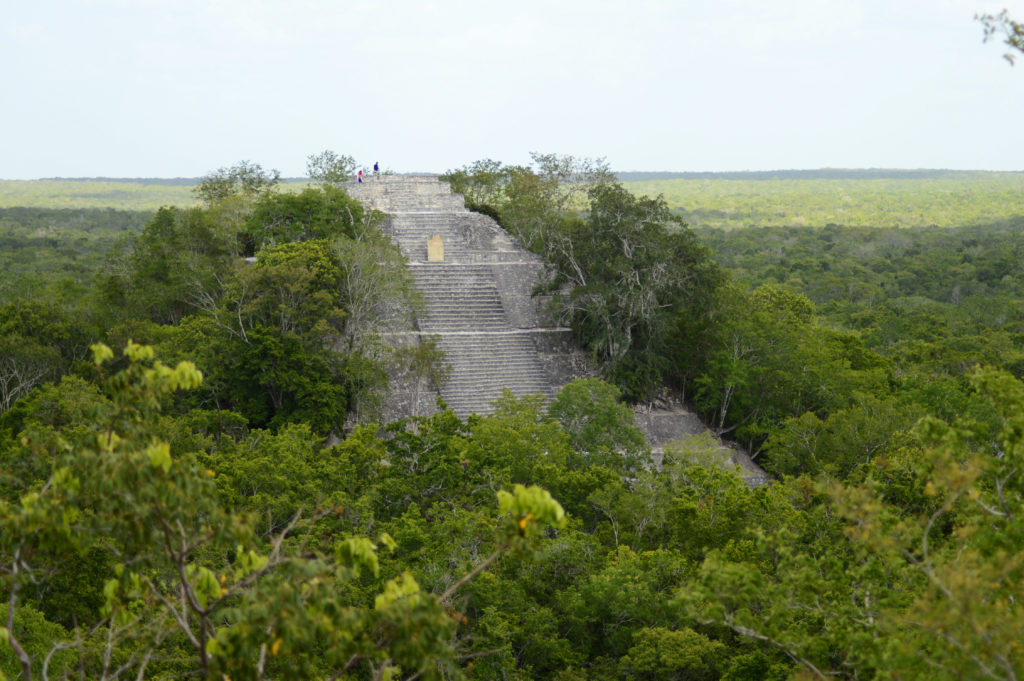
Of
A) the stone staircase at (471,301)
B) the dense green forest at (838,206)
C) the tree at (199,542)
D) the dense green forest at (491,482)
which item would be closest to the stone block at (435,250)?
the stone staircase at (471,301)

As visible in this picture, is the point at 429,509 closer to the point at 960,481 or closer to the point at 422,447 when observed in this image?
the point at 422,447

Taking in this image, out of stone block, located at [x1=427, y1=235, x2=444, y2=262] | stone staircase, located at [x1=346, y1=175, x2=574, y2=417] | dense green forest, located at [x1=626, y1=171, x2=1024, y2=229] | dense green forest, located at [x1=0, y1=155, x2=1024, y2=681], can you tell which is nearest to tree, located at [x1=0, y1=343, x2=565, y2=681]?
dense green forest, located at [x1=0, y1=155, x2=1024, y2=681]

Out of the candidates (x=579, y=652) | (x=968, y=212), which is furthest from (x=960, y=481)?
(x=968, y=212)

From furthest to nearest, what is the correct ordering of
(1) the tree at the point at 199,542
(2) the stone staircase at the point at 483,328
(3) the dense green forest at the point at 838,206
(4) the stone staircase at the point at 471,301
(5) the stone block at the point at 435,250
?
(3) the dense green forest at the point at 838,206 < (5) the stone block at the point at 435,250 < (4) the stone staircase at the point at 471,301 < (2) the stone staircase at the point at 483,328 < (1) the tree at the point at 199,542

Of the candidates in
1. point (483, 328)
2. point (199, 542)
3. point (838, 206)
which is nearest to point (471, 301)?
point (483, 328)

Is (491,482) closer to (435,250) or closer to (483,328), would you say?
(483,328)

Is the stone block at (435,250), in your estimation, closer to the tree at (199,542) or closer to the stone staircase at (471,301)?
the stone staircase at (471,301)

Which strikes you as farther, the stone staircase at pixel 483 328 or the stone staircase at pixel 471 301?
the stone staircase at pixel 471 301

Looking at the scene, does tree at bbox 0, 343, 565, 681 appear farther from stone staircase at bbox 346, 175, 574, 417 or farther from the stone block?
the stone block
